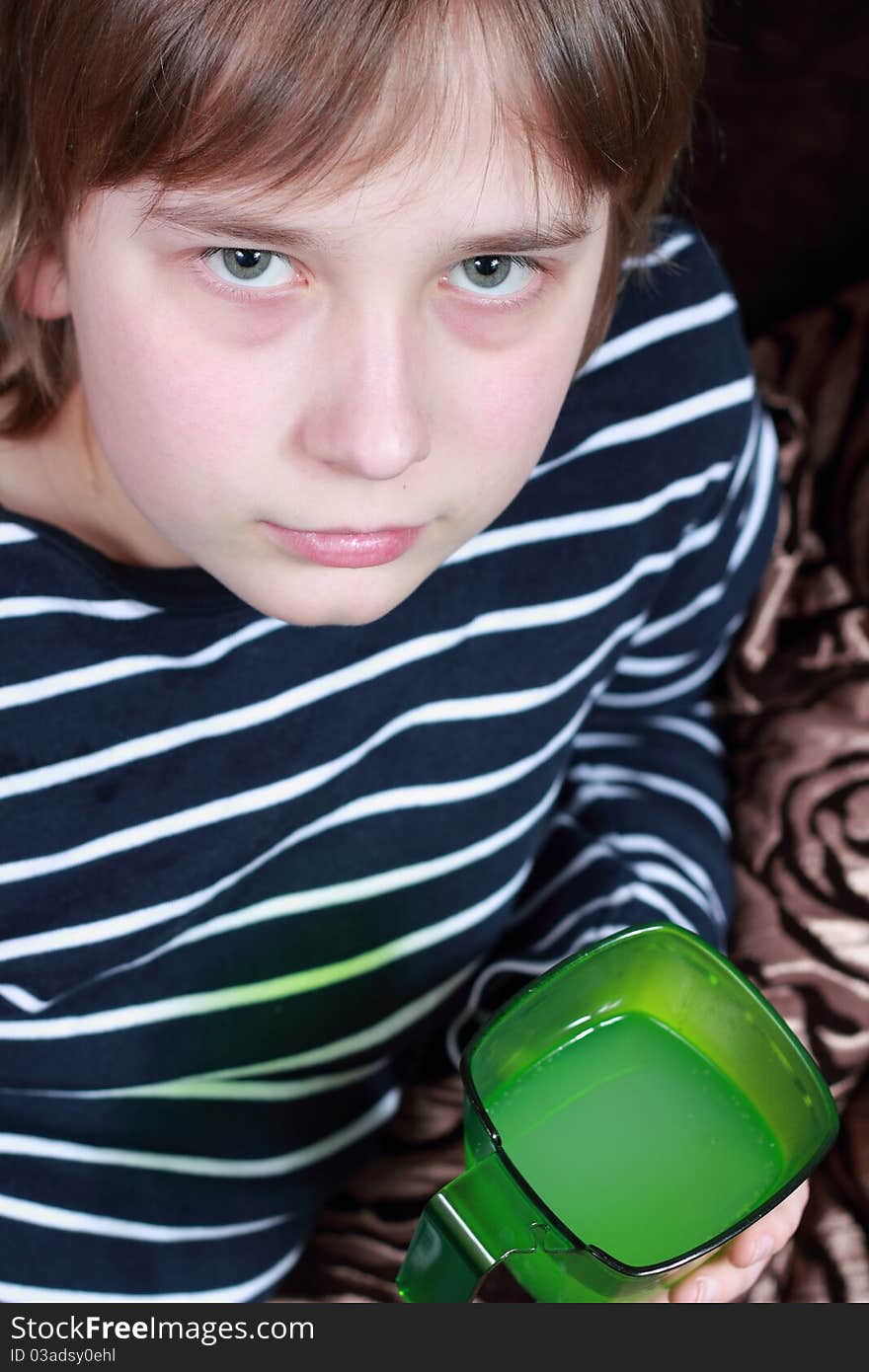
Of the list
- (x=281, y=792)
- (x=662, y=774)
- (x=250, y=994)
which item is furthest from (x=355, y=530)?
(x=662, y=774)

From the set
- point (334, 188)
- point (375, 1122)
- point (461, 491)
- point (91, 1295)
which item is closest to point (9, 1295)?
point (91, 1295)

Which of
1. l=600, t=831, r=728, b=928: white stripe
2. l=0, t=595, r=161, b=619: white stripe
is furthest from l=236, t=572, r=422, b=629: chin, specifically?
l=600, t=831, r=728, b=928: white stripe

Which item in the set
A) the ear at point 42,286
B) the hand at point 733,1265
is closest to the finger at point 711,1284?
the hand at point 733,1265

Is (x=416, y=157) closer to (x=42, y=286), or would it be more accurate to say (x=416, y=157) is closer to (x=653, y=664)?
(x=42, y=286)

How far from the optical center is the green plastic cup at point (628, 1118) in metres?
0.62

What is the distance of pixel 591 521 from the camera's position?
35.4 inches

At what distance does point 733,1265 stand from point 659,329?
54 centimetres

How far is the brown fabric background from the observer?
93 centimetres

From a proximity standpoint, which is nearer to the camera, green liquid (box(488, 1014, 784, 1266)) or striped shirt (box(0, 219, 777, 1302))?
green liquid (box(488, 1014, 784, 1266))

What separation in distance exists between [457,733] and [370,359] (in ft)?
1.13

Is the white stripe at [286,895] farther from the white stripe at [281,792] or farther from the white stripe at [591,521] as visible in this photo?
the white stripe at [591,521]

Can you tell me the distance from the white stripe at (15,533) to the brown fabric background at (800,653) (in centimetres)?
45

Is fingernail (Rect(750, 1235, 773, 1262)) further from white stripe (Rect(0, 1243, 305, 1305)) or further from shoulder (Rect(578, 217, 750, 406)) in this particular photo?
shoulder (Rect(578, 217, 750, 406))

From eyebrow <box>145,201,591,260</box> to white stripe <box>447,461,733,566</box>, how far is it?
29 centimetres
